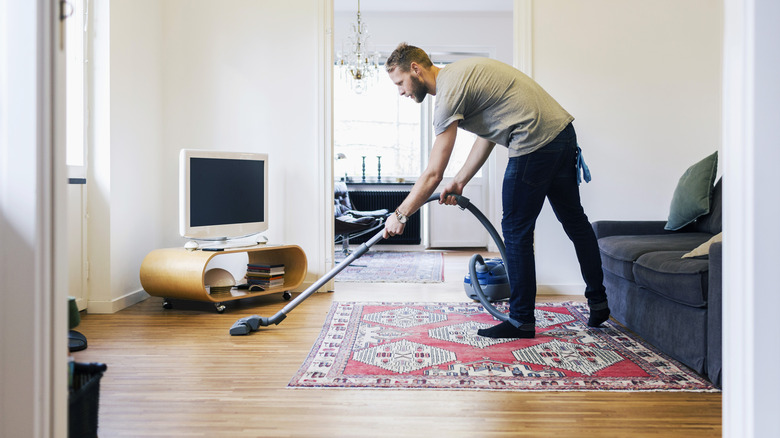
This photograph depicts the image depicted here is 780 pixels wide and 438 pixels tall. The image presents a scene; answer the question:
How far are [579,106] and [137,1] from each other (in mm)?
2623

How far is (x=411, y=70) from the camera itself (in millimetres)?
2447

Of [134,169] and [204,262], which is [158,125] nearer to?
[134,169]

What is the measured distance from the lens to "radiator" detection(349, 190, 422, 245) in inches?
262

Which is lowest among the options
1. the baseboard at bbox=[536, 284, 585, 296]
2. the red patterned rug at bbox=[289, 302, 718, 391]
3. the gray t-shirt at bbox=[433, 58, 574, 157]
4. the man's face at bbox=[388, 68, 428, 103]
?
the red patterned rug at bbox=[289, 302, 718, 391]

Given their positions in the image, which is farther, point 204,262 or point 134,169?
point 134,169

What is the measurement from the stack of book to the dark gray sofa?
5.84ft

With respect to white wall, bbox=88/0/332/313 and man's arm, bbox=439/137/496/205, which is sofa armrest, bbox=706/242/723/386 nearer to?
man's arm, bbox=439/137/496/205

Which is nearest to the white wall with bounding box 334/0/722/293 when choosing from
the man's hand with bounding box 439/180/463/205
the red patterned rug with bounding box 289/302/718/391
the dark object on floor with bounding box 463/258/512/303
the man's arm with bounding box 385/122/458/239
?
the dark object on floor with bounding box 463/258/512/303

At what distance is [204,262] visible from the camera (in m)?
3.06

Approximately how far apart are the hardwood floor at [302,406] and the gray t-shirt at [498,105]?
3.40 ft

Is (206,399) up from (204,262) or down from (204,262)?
down
